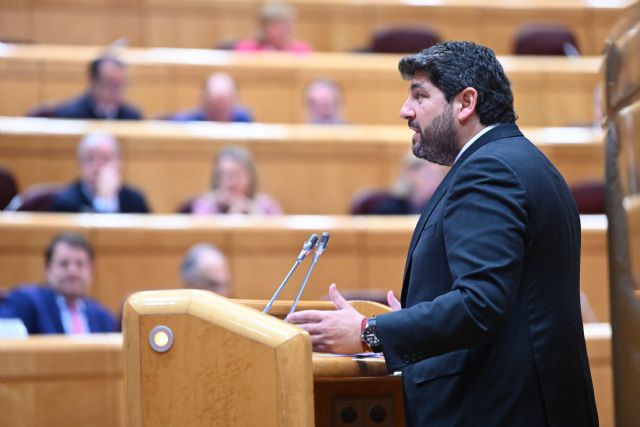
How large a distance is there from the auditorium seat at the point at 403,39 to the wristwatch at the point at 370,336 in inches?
134

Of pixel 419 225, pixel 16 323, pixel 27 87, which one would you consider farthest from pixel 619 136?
pixel 27 87

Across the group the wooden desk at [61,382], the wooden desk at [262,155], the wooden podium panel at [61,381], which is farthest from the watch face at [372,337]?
the wooden desk at [262,155]

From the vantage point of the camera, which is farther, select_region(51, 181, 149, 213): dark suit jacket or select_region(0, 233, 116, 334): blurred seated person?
select_region(51, 181, 149, 213): dark suit jacket

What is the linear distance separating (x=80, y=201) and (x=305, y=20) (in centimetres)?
179

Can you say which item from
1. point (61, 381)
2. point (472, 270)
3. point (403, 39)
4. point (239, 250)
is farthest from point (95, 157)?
point (472, 270)

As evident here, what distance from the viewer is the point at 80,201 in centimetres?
342

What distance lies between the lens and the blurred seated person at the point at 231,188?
3.47 metres

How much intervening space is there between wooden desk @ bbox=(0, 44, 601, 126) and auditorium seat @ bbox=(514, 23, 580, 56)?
238 mm

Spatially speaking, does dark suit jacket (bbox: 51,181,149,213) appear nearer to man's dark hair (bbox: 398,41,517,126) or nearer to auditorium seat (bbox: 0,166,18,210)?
auditorium seat (bbox: 0,166,18,210)

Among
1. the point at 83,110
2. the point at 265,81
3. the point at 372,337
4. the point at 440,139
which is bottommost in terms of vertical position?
the point at 372,337

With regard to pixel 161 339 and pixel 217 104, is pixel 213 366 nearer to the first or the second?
pixel 161 339

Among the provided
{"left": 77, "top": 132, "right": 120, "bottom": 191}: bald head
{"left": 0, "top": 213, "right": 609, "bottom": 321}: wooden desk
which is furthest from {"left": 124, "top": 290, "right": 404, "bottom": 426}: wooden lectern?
{"left": 77, "top": 132, "right": 120, "bottom": 191}: bald head

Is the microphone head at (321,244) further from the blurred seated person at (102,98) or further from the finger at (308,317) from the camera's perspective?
the blurred seated person at (102,98)

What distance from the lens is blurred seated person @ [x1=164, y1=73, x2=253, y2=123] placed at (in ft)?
12.8
